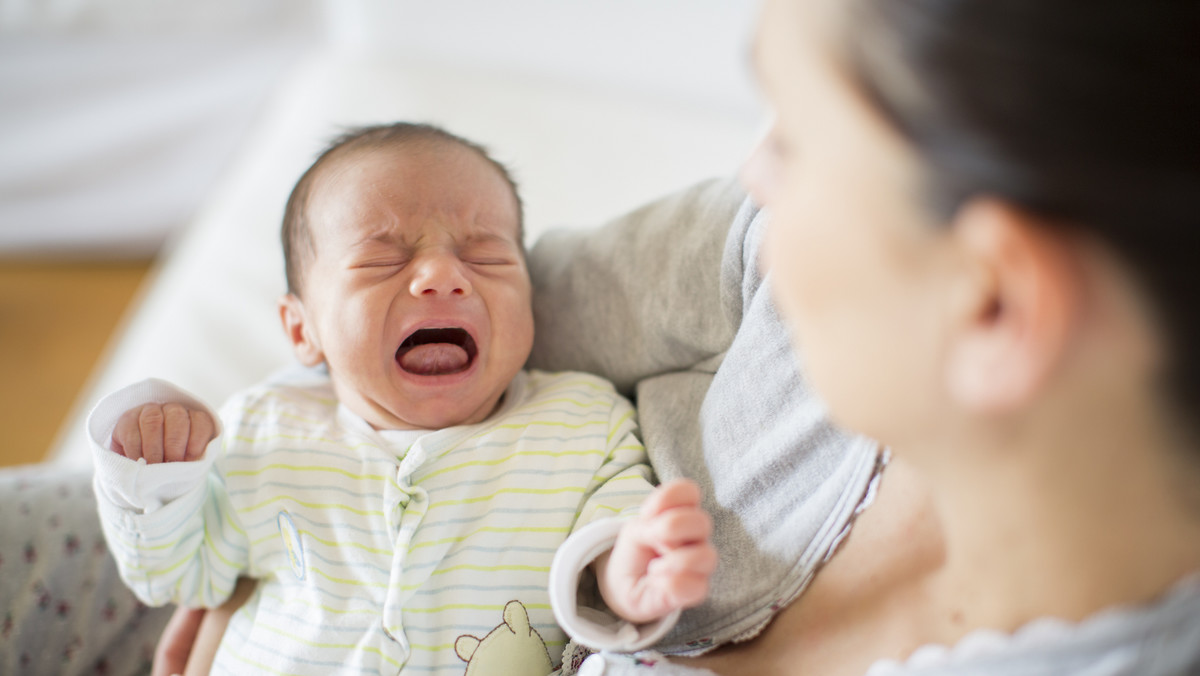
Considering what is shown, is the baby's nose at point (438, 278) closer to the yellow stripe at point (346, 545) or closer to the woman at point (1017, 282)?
the yellow stripe at point (346, 545)

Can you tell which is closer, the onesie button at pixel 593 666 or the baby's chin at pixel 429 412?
the onesie button at pixel 593 666

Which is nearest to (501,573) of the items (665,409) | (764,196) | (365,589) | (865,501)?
(365,589)

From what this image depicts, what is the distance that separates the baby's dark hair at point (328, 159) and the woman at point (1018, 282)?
1.86 ft

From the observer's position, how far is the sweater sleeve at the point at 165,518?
2.99 ft

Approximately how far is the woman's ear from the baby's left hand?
0.87 ft

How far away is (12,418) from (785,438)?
7.66 feet

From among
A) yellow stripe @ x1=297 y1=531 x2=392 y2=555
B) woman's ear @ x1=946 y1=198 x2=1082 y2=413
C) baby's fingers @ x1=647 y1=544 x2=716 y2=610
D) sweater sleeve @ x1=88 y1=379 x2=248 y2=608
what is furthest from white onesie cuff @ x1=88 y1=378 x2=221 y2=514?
woman's ear @ x1=946 y1=198 x2=1082 y2=413

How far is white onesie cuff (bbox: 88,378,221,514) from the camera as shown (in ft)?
2.97

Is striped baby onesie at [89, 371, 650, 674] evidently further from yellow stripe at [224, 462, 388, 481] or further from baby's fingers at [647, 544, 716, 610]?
baby's fingers at [647, 544, 716, 610]

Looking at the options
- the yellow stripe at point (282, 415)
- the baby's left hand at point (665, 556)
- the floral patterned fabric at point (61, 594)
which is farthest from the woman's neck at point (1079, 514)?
the floral patterned fabric at point (61, 594)

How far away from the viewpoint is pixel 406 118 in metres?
1.77

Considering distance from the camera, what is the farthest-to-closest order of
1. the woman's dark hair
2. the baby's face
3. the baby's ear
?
the baby's ear
the baby's face
the woman's dark hair

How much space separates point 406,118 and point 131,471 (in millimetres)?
1053

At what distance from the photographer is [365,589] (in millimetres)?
906
